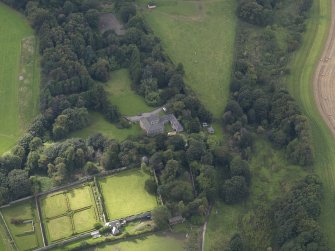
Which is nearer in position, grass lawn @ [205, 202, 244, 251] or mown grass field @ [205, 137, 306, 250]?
grass lawn @ [205, 202, 244, 251]

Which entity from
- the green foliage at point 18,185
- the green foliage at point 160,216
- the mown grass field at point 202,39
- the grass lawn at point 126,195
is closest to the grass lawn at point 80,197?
the grass lawn at point 126,195

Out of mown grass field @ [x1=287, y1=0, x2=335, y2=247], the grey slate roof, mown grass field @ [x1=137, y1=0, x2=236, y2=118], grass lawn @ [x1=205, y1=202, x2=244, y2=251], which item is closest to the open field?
the grey slate roof

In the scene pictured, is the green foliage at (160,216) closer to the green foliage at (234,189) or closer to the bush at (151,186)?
the bush at (151,186)

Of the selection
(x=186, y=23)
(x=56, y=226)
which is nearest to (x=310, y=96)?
(x=186, y=23)

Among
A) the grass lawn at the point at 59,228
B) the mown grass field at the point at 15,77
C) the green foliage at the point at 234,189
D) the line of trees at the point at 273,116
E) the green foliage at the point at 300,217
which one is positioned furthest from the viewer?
the mown grass field at the point at 15,77

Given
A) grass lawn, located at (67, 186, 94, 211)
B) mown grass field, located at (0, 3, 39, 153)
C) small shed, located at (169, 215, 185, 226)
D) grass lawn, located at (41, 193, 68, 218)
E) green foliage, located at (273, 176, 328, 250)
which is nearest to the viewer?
green foliage, located at (273, 176, 328, 250)

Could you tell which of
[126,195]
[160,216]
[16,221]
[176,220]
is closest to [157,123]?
[126,195]

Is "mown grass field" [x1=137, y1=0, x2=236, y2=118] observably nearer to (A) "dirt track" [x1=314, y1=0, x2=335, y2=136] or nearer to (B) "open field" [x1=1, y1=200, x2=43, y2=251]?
(A) "dirt track" [x1=314, y1=0, x2=335, y2=136]
